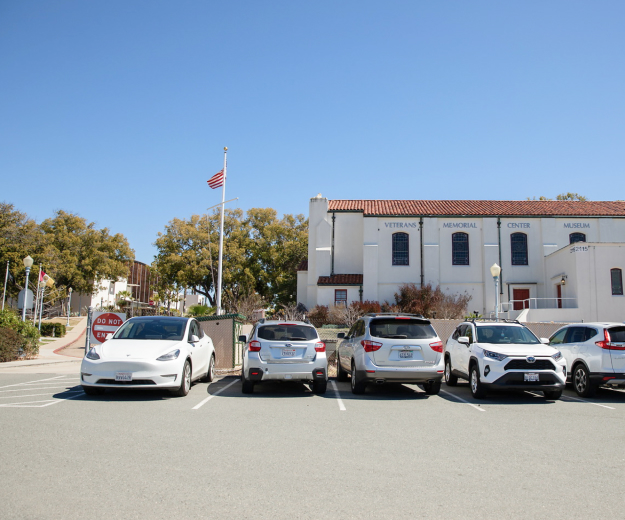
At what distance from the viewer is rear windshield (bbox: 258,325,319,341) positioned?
11.6 m

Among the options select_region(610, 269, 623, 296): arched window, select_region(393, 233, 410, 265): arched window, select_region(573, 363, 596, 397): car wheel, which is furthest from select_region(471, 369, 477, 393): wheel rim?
select_region(393, 233, 410, 265): arched window

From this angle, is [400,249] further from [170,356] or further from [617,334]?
[170,356]

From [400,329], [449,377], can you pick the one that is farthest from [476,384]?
[449,377]

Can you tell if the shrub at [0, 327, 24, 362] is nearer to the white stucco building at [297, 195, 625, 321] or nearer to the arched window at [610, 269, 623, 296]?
the white stucco building at [297, 195, 625, 321]

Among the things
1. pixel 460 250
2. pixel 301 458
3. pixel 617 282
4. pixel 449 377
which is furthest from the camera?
pixel 460 250

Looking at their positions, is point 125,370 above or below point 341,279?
below

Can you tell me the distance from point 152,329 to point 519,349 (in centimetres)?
797

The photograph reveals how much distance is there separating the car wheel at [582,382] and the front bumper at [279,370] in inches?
238

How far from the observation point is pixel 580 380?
12.4 metres

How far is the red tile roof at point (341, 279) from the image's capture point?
128ft

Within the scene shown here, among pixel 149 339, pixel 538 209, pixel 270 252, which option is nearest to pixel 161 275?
pixel 270 252

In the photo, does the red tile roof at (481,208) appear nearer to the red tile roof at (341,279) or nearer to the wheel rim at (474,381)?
the red tile roof at (341,279)

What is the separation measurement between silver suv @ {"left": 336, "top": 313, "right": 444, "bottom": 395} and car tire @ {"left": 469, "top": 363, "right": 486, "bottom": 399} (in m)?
0.85

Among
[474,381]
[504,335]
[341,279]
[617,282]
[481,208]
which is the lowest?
[474,381]
